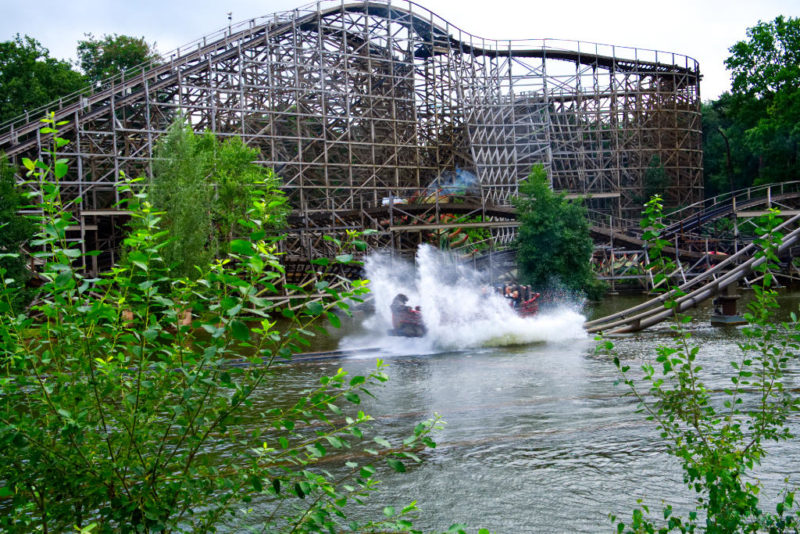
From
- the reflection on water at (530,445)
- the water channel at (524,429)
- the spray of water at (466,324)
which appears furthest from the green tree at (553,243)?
the reflection on water at (530,445)

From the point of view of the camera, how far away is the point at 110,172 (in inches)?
1119

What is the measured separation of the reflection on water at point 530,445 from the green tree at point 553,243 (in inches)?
412

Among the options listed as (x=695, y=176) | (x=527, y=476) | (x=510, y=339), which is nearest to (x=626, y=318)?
(x=510, y=339)

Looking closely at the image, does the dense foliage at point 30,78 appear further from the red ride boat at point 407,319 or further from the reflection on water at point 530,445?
the reflection on water at point 530,445

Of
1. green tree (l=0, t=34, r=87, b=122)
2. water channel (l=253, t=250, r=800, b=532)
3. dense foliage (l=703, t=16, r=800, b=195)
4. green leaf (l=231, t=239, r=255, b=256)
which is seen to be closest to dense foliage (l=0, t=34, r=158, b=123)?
green tree (l=0, t=34, r=87, b=122)

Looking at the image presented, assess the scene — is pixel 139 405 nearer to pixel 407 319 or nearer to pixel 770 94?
pixel 407 319

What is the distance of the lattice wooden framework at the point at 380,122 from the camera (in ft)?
100

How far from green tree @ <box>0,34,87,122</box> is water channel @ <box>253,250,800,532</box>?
28.7 metres

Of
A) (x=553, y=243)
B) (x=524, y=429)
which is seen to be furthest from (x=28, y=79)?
(x=524, y=429)

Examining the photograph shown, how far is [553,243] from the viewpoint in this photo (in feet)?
92.1

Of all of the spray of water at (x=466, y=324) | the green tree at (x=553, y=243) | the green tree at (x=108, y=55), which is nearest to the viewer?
the spray of water at (x=466, y=324)

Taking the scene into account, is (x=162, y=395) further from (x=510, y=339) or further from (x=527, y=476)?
(x=510, y=339)

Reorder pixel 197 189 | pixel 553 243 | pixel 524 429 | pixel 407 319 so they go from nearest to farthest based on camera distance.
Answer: pixel 524 429, pixel 407 319, pixel 197 189, pixel 553 243

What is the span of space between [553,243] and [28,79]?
30897 mm
